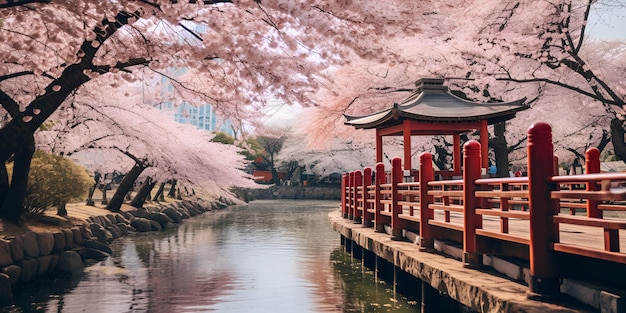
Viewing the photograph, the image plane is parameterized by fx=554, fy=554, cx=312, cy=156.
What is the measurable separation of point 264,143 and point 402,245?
179 feet

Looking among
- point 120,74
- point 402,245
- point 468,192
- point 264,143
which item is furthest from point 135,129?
point 264,143

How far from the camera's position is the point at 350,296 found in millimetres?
10695

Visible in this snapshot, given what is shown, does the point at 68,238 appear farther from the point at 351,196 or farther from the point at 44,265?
the point at 351,196

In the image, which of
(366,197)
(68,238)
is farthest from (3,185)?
(366,197)

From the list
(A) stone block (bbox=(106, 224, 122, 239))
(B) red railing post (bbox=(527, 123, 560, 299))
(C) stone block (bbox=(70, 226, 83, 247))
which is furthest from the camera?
(A) stone block (bbox=(106, 224, 122, 239))

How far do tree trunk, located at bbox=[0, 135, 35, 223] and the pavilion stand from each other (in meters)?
8.32

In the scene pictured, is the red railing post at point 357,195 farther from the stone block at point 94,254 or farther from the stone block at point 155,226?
the stone block at point 155,226

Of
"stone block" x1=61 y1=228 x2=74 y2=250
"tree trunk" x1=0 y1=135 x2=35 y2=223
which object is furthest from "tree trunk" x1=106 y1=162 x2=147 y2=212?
"tree trunk" x1=0 y1=135 x2=35 y2=223

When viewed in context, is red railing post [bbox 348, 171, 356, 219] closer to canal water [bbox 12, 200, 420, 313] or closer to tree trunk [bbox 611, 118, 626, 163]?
canal water [bbox 12, 200, 420, 313]

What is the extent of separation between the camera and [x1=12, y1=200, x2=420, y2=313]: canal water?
9.80 m

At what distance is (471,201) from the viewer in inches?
261

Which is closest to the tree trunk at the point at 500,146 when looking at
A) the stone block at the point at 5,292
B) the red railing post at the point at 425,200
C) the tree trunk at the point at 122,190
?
the red railing post at the point at 425,200

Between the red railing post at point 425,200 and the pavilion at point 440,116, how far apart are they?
4853 mm

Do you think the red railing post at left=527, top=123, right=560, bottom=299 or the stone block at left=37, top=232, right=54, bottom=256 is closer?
the red railing post at left=527, top=123, right=560, bottom=299
